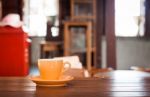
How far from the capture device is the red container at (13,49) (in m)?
4.34

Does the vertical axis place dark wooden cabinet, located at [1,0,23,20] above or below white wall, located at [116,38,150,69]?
above

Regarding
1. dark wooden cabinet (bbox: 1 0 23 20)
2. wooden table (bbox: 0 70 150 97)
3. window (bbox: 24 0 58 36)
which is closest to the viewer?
wooden table (bbox: 0 70 150 97)

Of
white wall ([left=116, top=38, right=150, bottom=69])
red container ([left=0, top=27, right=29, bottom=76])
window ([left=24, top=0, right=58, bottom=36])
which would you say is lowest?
white wall ([left=116, top=38, right=150, bottom=69])

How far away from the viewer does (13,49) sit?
4395mm

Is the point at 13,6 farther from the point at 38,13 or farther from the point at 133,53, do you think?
the point at 133,53

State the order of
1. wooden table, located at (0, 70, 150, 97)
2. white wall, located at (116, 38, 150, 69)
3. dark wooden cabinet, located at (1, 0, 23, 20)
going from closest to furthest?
wooden table, located at (0, 70, 150, 97), white wall, located at (116, 38, 150, 69), dark wooden cabinet, located at (1, 0, 23, 20)

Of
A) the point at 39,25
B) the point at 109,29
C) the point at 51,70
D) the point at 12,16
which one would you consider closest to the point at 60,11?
the point at 39,25

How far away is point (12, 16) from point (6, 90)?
343cm

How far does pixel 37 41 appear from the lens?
8.23 m

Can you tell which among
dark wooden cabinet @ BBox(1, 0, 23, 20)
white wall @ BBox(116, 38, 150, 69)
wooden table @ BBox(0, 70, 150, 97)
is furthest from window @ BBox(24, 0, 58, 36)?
wooden table @ BBox(0, 70, 150, 97)

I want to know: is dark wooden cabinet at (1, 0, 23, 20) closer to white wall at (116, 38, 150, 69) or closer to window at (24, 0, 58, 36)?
window at (24, 0, 58, 36)

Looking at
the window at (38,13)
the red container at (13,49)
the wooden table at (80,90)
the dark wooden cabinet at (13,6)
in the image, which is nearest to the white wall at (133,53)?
the window at (38,13)

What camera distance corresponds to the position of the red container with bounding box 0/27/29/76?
14.2ft

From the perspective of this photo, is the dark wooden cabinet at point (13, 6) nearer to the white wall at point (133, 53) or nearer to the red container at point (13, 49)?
the white wall at point (133, 53)
